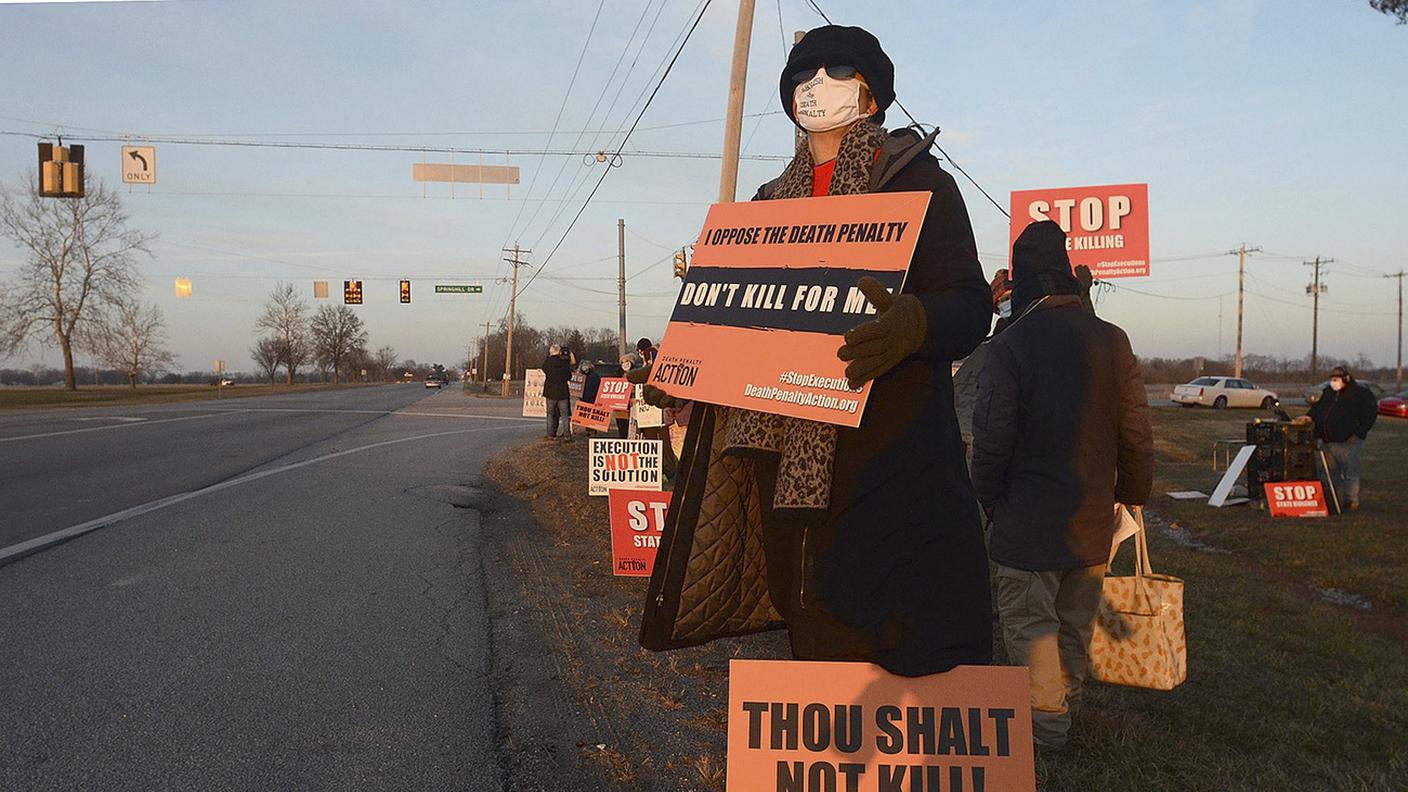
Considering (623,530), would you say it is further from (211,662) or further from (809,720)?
(809,720)

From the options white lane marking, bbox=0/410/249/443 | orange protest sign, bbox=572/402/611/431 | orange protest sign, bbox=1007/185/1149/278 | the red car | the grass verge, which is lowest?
the grass verge

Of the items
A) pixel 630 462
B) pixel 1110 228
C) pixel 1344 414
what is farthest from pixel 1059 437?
pixel 1344 414

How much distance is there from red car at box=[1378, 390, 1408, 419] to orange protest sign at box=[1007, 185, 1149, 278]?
3403cm

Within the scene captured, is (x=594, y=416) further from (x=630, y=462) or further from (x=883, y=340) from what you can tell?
(x=883, y=340)

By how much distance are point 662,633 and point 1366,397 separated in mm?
12480

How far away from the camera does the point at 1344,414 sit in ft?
37.2

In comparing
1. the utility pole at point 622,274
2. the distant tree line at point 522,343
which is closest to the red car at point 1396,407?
the utility pole at point 622,274

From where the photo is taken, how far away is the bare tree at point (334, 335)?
119m

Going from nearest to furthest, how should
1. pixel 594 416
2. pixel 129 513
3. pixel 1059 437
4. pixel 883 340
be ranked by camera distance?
1. pixel 883 340
2. pixel 1059 437
3. pixel 129 513
4. pixel 594 416

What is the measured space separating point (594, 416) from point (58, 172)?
46.9 feet

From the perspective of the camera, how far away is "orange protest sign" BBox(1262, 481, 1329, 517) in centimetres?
1086

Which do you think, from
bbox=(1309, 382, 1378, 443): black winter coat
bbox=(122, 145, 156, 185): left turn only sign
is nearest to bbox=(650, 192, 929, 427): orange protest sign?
bbox=(1309, 382, 1378, 443): black winter coat

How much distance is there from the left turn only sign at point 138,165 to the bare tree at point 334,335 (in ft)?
330

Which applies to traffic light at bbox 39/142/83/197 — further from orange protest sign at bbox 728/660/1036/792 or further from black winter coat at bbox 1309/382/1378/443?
black winter coat at bbox 1309/382/1378/443
